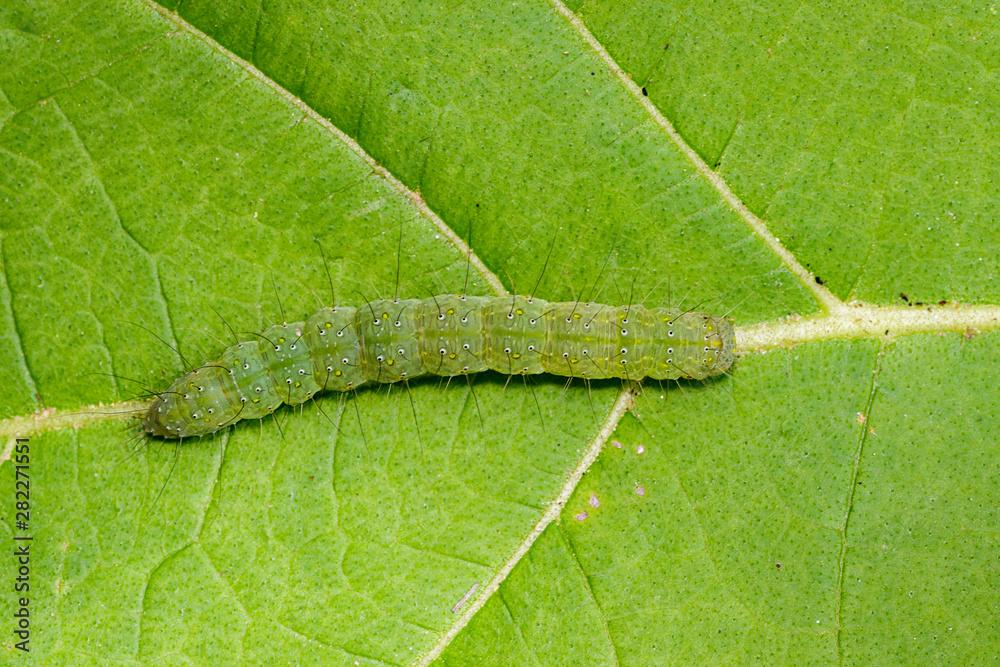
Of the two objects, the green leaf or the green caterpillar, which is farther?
the green caterpillar

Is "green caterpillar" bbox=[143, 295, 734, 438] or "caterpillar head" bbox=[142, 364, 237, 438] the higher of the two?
"green caterpillar" bbox=[143, 295, 734, 438]

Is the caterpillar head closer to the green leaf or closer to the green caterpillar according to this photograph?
the green caterpillar

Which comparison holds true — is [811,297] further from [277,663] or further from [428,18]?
[277,663]

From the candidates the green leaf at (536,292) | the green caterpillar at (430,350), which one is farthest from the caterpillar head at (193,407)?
the green leaf at (536,292)

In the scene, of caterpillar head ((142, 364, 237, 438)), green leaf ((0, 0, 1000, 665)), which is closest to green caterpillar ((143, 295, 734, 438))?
caterpillar head ((142, 364, 237, 438))

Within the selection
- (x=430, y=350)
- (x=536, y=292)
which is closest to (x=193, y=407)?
(x=430, y=350)

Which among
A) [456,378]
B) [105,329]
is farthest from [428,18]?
[105,329]
